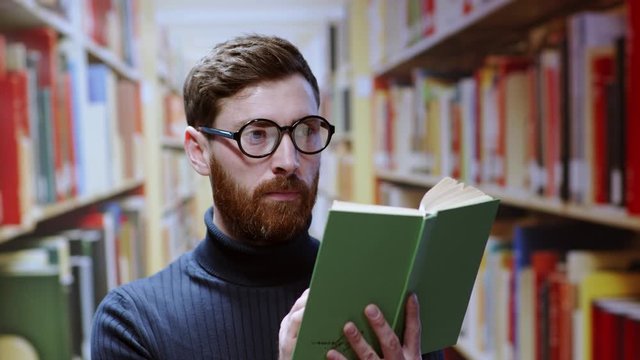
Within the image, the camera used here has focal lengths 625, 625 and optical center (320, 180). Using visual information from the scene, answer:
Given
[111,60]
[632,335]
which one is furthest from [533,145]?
[111,60]

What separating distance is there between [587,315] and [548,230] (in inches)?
10.5

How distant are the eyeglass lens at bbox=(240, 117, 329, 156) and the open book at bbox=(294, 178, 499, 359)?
275 mm

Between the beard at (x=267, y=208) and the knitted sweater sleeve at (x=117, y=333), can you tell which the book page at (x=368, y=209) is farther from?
the knitted sweater sleeve at (x=117, y=333)

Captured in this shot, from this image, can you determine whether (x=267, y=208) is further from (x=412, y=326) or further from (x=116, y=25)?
(x=116, y=25)

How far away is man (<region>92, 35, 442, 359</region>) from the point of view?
0.93m

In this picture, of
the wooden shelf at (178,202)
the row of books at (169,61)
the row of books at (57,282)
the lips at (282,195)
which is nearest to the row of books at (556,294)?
the lips at (282,195)

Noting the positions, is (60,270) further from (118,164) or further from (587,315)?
(587,315)

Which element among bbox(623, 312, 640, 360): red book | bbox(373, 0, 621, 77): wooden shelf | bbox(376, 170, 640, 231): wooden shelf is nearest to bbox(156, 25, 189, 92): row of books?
bbox(373, 0, 621, 77): wooden shelf

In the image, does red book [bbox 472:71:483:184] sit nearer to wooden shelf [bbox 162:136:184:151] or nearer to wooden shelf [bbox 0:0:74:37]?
wooden shelf [bbox 0:0:74:37]

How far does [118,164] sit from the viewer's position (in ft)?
7.65

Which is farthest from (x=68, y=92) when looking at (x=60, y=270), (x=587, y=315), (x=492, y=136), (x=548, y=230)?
(x=587, y=315)

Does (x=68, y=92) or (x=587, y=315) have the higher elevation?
(x=68, y=92)

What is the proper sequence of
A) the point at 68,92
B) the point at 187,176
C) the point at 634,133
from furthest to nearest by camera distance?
the point at 187,176, the point at 68,92, the point at 634,133

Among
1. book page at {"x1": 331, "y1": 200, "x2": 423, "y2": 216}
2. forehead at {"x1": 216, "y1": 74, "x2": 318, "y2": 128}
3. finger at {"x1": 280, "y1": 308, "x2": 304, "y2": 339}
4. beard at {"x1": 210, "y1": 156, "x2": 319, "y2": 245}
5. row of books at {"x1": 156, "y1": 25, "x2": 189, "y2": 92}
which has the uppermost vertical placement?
row of books at {"x1": 156, "y1": 25, "x2": 189, "y2": 92}
